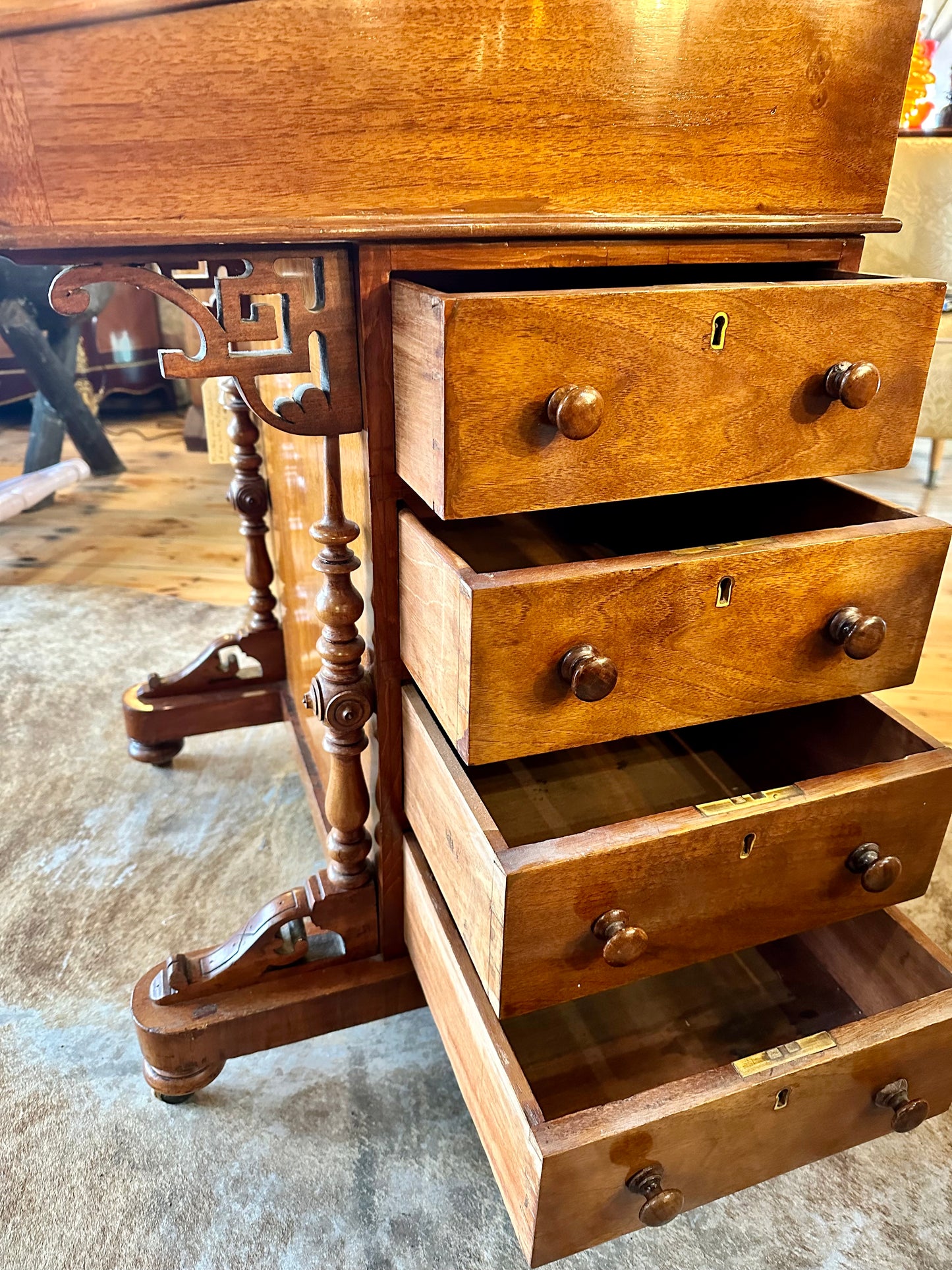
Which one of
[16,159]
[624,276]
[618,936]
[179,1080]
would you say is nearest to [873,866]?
[618,936]

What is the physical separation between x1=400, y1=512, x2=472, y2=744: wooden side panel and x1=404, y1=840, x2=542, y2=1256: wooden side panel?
0.21 m

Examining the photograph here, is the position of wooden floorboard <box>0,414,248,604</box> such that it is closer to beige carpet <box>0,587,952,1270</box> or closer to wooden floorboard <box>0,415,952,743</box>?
wooden floorboard <box>0,415,952,743</box>

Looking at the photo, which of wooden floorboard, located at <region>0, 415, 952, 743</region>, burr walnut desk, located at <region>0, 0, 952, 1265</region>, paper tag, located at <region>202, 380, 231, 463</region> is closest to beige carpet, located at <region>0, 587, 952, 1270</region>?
burr walnut desk, located at <region>0, 0, 952, 1265</region>

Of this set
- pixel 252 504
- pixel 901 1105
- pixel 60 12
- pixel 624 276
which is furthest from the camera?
pixel 252 504

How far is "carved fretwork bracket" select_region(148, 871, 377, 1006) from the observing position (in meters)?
0.93

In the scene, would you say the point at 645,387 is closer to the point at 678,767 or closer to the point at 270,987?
the point at 678,767

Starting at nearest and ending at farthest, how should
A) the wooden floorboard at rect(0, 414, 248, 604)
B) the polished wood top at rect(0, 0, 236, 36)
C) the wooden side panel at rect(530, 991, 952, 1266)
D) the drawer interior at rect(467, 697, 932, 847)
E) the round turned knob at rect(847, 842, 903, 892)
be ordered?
the polished wood top at rect(0, 0, 236, 36) → the wooden side panel at rect(530, 991, 952, 1266) → the round turned knob at rect(847, 842, 903, 892) → the drawer interior at rect(467, 697, 932, 847) → the wooden floorboard at rect(0, 414, 248, 604)

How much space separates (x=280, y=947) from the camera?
0.95 metres

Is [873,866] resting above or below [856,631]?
below

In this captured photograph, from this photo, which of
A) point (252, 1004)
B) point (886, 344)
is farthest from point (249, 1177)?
point (886, 344)

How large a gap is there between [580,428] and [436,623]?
0.18 meters

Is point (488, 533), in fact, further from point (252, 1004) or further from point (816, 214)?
point (252, 1004)

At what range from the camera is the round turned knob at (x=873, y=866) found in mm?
751

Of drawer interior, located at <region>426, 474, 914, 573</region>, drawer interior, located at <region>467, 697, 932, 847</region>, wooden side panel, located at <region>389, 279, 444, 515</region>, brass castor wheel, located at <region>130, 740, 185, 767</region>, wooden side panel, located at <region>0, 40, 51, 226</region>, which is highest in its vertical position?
wooden side panel, located at <region>0, 40, 51, 226</region>
